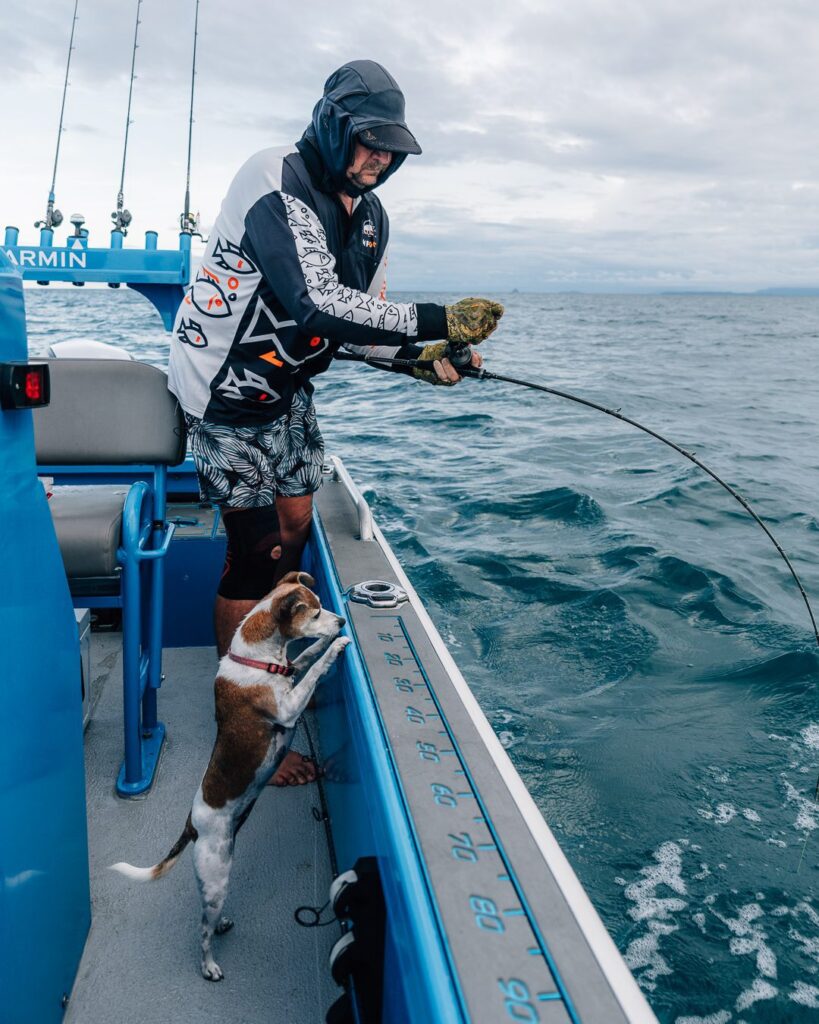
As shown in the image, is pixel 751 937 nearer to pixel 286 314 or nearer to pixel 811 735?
pixel 811 735

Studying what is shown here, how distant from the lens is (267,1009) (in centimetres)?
193

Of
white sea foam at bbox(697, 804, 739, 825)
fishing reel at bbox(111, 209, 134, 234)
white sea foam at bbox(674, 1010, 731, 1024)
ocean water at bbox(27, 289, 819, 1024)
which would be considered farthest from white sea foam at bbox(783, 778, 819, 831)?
fishing reel at bbox(111, 209, 134, 234)

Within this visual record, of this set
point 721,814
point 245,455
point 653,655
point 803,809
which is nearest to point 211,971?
point 245,455

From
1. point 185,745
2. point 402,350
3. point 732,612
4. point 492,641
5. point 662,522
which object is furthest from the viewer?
point 662,522

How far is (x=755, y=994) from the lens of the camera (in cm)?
250

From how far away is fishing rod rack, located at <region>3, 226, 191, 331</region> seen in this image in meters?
3.87

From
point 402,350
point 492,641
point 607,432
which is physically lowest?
point 492,641

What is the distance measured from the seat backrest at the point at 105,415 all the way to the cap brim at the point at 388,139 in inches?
39.2

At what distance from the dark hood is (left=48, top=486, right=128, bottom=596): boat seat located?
3.98 feet

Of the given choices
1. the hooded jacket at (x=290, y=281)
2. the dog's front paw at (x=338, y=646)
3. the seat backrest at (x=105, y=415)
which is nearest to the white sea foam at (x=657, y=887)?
the dog's front paw at (x=338, y=646)

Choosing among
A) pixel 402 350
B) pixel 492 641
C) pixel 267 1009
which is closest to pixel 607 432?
pixel 492 641

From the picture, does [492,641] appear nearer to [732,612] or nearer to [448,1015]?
[732,612]

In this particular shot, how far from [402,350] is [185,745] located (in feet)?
5.49

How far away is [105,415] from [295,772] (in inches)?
54.5
